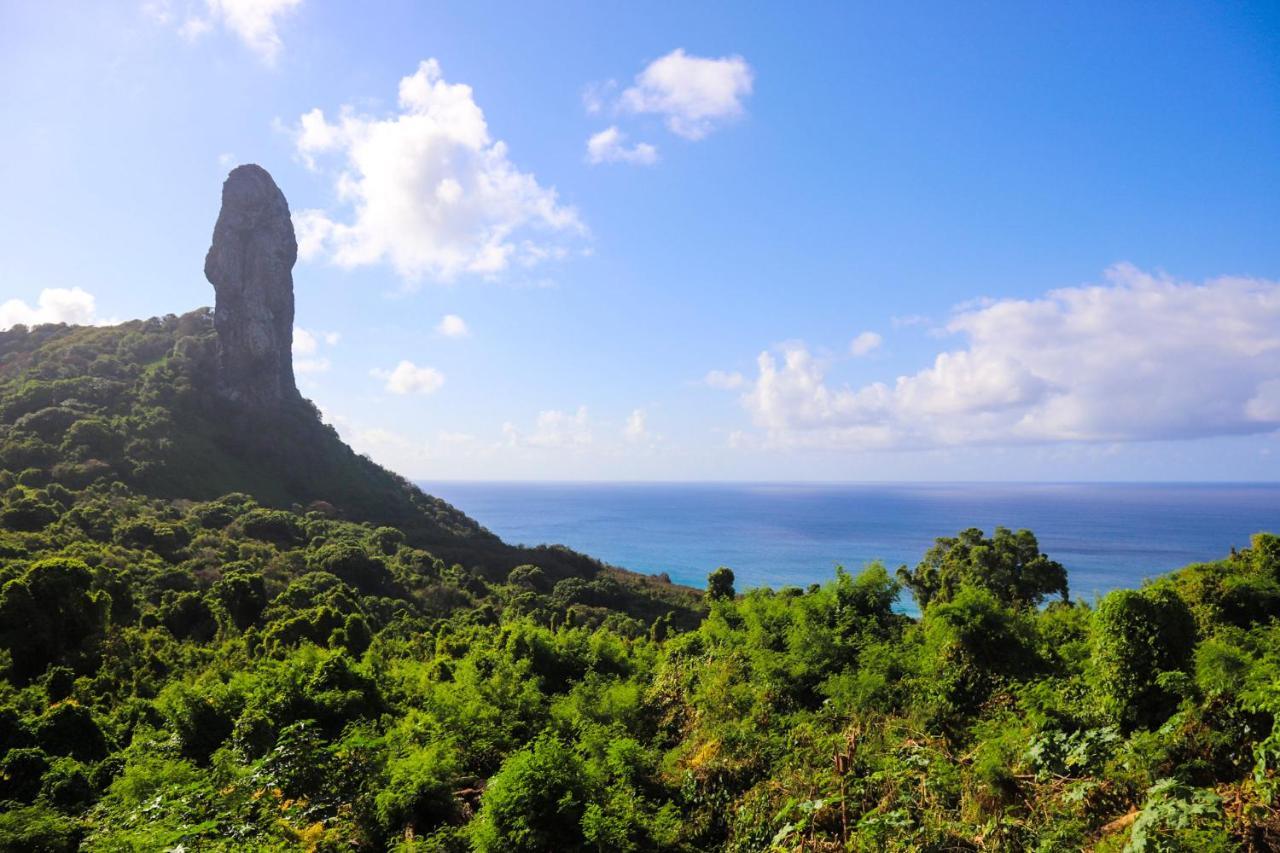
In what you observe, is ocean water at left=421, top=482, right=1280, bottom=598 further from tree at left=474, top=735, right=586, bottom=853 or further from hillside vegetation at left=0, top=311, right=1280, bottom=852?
tree at left=474, top=735, right=586, bottom=853

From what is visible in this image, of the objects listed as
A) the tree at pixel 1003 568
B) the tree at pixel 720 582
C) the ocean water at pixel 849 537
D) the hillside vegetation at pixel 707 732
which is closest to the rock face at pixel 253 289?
the hillside vegetation at pixel 707 732

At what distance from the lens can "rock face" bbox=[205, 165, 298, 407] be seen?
240 ft

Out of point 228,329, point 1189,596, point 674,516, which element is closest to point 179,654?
point 1189,596

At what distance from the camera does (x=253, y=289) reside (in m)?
75.2

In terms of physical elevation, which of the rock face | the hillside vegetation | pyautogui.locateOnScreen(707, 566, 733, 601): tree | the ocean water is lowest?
the ocean water

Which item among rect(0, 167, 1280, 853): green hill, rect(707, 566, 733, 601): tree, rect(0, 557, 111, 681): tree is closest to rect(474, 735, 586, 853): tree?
rect(0, 167, 1280, 853): green hill

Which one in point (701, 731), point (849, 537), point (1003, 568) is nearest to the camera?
point (701, 731)

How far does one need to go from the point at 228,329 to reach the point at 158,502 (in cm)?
3321

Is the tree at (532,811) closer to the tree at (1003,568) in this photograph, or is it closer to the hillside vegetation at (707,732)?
the hillside vegetation at (707,732)

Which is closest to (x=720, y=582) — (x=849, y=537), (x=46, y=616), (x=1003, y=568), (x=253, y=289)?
(x=1003, y=568)

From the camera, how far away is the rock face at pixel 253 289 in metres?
73.1

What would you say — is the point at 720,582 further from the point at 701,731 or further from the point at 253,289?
the point at 253,289

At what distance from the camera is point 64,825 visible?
699 centimetres

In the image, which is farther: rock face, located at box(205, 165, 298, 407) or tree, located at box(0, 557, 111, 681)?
rock face, located at box(205, 165, 298, 407)
